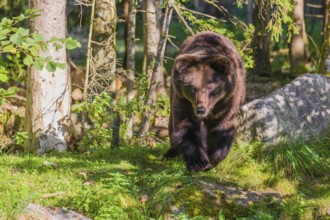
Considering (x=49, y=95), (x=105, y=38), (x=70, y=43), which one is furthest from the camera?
(x=105, y=38)

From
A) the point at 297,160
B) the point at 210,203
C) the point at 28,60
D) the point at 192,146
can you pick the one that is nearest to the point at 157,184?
the point at 210,203

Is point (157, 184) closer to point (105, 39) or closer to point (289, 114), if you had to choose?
point (289, 114)

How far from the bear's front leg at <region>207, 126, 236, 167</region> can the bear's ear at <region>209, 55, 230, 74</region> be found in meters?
0.79

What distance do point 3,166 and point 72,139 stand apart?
219 centimetres

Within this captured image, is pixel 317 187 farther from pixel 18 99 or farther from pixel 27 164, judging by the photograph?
pixel 18 99

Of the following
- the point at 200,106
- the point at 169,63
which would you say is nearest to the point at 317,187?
the point at 200,106

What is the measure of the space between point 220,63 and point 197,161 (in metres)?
1.16

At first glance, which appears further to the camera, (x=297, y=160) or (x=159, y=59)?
(x=159, y=59)

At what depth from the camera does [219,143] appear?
6.89 meters

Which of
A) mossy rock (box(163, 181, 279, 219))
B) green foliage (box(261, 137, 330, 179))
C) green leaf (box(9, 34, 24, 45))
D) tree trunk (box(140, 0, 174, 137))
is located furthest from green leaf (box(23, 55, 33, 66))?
tree trunk (box(140, 0, 174, 137))

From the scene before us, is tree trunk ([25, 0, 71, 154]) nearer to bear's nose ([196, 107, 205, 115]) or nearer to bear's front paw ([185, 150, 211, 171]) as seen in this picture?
bear's front paw ([185, 150, 211, 171])

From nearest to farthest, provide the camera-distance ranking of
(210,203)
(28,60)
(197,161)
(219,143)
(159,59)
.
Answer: (28,60)
(210,203)
(197,161)
(219,143)
(159,59)

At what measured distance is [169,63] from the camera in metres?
21.7

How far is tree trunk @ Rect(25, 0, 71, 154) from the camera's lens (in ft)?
25.8
